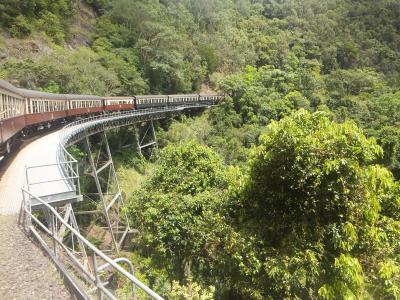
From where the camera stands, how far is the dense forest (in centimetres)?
661

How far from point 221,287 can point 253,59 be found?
52.0 m

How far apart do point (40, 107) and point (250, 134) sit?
741 inches

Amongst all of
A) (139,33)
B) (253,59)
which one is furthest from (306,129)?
(253,59)

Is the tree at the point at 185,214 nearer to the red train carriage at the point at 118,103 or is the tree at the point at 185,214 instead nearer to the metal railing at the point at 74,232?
→ the metal railing at the point at 74,232

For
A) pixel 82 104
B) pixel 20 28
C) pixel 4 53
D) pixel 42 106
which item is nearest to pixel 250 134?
pixel 82 104

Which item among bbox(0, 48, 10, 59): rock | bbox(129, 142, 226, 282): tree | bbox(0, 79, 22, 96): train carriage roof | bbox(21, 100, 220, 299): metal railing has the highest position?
bbox(0, 48, 10, 59): rock

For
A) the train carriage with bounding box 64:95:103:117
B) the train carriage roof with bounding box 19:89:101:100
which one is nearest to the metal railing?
the train carriage with bounding box 64:95:103:117

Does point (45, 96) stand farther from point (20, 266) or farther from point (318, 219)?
point (318, 219)

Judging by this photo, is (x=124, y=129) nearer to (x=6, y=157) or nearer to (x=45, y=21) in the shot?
(x=45, y=21)

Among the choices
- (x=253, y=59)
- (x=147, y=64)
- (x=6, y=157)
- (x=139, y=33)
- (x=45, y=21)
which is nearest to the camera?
(x=6, y=157)

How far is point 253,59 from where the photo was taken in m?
56.6

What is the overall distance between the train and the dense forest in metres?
3.46

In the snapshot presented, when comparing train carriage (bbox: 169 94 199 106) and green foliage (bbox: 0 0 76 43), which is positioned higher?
green foliage (bbox: 0 0 76 43)

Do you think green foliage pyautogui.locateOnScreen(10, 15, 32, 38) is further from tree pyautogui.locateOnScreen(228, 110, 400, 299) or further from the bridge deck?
tree pyautogui.locateOnScreen(228, 110, 400, 299)
